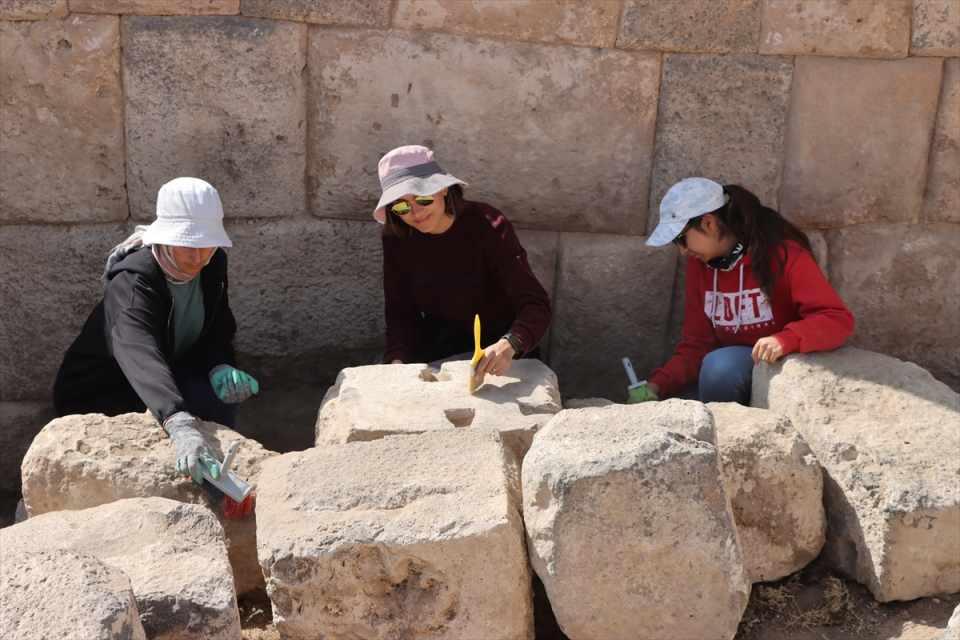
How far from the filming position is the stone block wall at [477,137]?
190 inches

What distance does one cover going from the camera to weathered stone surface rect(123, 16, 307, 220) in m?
4.80

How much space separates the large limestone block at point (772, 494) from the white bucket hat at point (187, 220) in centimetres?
168

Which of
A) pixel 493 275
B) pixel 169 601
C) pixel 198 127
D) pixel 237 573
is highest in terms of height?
pixel 198 127

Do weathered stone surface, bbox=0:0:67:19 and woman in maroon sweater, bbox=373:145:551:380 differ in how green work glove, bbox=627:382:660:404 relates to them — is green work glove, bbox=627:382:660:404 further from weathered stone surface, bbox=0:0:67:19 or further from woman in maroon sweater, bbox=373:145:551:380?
weathered stone surface, bbox=0:0:67:19

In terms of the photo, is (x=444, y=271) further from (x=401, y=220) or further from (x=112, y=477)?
(x=112, y=477)

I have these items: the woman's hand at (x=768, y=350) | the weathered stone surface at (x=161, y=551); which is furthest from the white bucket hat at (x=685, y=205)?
the weathered stone surface at (x=161, y=551)

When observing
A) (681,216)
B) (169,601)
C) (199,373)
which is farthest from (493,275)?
(169,601)

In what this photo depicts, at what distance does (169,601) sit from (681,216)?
2.19 m

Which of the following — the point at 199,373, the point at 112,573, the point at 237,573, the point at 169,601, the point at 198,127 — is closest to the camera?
the point at 112,573

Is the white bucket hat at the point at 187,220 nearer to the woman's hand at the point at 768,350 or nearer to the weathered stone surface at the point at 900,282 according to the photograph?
the woman's hand at the point at 768,350

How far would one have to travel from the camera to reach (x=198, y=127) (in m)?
4.91

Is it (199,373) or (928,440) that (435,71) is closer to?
(199,373)

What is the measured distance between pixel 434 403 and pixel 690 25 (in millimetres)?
Answer: 1774

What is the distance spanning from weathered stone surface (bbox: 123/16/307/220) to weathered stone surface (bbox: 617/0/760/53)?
1206 millimetres
